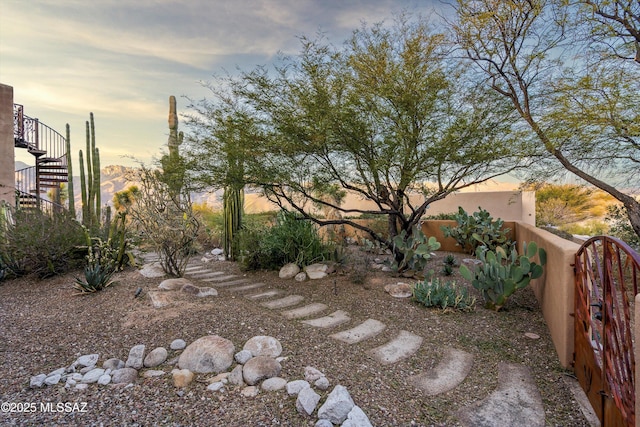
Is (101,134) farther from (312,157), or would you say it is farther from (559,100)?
(559,100)

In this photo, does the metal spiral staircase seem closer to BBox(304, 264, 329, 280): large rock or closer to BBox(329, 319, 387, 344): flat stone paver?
BBox(304, 264, 329, 280): large rock

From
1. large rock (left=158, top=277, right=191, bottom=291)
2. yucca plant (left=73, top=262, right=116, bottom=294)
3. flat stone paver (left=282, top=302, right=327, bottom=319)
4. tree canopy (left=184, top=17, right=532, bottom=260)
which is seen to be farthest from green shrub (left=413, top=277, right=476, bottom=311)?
yucca plant (left=73, top=262, right=116, bottom=294)

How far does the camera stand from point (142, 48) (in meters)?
6.32

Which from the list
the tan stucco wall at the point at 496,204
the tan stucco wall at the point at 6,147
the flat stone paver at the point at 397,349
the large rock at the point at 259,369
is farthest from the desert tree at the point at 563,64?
the tan stucco wall at the point at 6,147

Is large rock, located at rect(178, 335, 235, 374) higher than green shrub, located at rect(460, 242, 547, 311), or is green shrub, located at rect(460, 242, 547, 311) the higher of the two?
green shrub, located at rect(460, 242, 547, 311)

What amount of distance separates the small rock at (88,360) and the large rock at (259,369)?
1.30 meters

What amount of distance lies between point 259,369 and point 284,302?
2089 millimetres

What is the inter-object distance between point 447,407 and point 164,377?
6.82ft

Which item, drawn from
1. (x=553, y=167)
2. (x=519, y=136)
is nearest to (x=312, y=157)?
(x=519, y=136)

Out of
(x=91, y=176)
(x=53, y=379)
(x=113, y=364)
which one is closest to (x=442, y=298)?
(x=113, y=364)

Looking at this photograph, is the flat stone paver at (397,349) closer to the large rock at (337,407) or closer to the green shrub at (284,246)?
the large rock at (337,407)

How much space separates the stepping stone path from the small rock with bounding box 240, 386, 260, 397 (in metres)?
0.37

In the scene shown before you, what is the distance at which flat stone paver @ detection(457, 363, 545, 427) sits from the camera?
→ 2.09 meters

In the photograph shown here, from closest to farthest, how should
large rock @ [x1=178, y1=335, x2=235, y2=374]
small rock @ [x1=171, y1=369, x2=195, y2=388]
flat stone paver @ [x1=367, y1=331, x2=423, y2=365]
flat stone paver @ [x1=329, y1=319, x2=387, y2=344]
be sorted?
small rock @ [x1=171, y1=369, x2=195, y2=388]
large rock @ [x1=178, y1=335, x2=235, y2=374]
flat stone paver @ [x1=367, y1=331, x2=423, y2=365]
flat stone paver @ [x1=329, y1=319, x2=387, y2=344]
